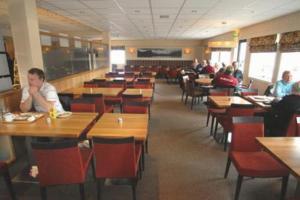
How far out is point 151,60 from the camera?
14586mm

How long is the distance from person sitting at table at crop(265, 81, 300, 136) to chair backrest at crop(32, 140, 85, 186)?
284 centimetres

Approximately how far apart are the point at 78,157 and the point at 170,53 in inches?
528

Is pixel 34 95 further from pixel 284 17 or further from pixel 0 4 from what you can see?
pixel 284 17

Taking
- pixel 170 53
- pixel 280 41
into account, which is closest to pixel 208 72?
pixel 280 41

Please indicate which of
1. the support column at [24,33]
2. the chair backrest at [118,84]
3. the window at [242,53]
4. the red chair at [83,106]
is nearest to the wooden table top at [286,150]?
the red chair at [83,106]

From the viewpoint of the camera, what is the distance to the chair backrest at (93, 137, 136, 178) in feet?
5.82

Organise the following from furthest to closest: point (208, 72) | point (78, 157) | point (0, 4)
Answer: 1. point (208, 72)
2. point (0, 4)
3. point (78, 157)

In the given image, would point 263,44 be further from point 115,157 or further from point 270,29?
point 115,157

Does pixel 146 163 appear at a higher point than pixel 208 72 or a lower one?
lower

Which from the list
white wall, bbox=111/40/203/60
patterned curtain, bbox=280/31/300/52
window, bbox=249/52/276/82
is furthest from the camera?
white wall, bbox=111/40/203/60

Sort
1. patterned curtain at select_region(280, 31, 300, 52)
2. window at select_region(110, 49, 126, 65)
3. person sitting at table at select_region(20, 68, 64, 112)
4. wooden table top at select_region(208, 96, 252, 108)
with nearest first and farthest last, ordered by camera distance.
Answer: person sitting at table at select_region(20, 68, 64, 112) → wooden table top at select_region(208, 96, 252, 108) → patterned curtain at select_region(280, 31, 300, 52) → window at select_region(110, 49, 126, 65)

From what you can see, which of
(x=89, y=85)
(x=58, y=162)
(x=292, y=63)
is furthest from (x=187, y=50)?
(x=58, y=162)

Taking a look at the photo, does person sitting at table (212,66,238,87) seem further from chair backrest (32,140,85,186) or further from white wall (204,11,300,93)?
chair backrest (32,140,85,186)

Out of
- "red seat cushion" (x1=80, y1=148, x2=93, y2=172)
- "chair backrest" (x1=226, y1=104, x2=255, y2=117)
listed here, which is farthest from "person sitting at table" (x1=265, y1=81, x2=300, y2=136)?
"red seat cushion" (x1=80, y1=148, x2=93, y2=172)
